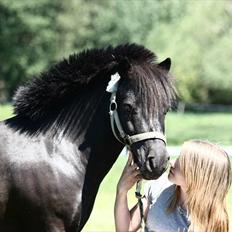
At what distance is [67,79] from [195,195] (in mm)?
1587

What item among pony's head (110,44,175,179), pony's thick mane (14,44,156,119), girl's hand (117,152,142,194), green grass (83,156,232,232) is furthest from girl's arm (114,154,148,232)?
green grass (83,156,232,232)

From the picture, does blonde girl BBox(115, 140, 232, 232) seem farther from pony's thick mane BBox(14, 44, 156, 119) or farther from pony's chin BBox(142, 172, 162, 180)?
pony's thick mane BBox(14, 44, 156, 119)

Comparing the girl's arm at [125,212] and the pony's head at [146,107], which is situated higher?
the pony's head at [146,107]

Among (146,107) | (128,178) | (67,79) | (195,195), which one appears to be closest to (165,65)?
(146,107)

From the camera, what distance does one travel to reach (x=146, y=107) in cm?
435

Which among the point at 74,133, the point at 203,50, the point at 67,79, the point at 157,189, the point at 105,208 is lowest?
the point at 105,208

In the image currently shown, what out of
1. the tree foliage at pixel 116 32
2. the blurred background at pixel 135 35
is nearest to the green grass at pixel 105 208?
the blurred background at pixel 135 35

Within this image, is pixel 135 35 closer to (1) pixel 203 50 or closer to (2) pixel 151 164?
(1) pixel 203 50

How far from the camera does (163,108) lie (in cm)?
441

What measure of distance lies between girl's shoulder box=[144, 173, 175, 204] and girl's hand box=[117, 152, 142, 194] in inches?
4.3

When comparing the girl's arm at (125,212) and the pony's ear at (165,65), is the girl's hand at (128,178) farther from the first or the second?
the pony's ear at (165,65)

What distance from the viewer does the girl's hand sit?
4.04 metres

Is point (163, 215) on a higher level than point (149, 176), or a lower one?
lower

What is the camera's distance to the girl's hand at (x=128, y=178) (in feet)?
13.2
